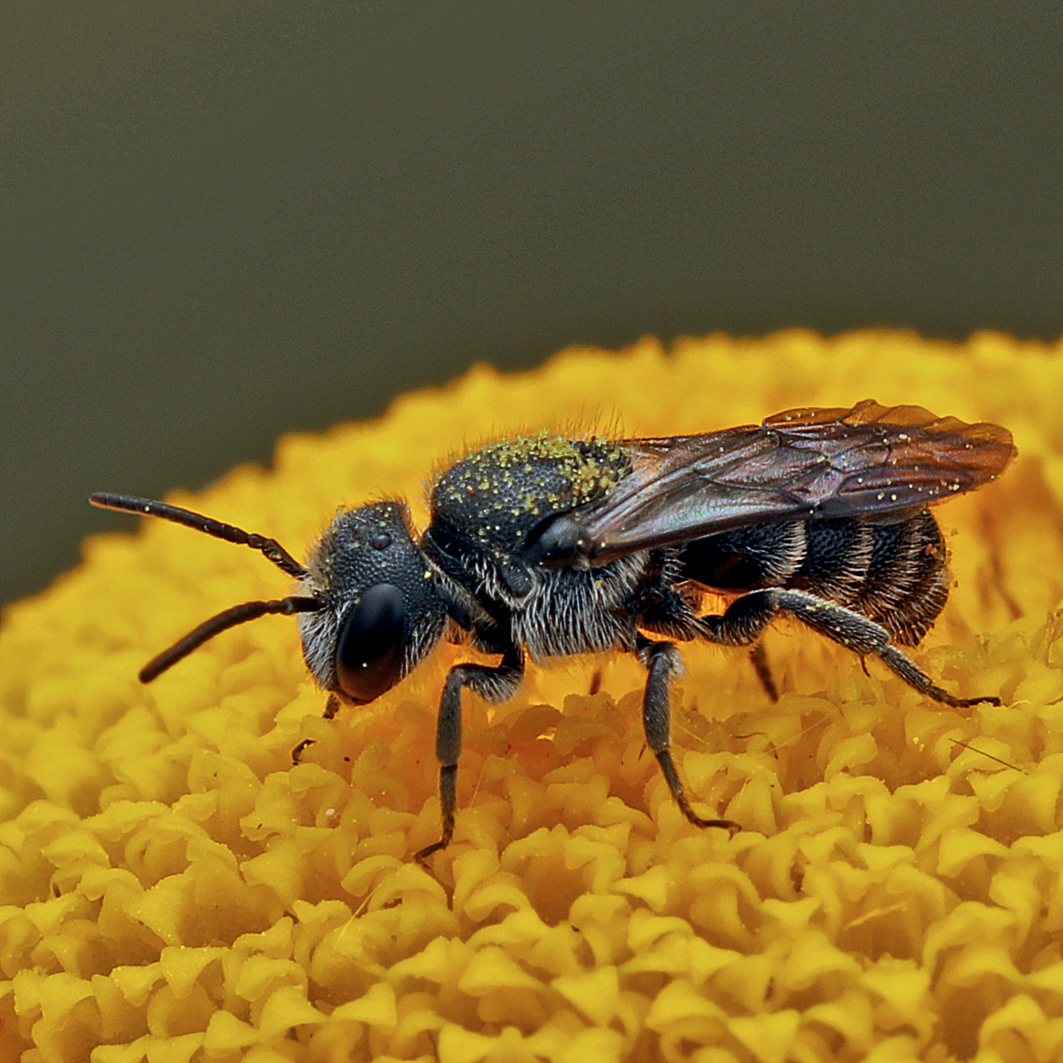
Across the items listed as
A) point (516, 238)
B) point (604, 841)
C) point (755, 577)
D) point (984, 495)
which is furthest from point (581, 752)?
point (516, 238)

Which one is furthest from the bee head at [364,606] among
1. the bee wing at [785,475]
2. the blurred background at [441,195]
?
the blurred background at [441,195]

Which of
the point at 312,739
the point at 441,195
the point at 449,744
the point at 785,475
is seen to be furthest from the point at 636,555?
the point at 441,195

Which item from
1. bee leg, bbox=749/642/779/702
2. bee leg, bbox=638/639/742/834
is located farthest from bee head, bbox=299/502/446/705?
bee leg, bbox=749/642/779/702

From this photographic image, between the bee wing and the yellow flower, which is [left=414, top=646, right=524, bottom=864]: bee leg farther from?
the bee wing

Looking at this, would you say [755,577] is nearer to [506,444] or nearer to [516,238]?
[506,444]

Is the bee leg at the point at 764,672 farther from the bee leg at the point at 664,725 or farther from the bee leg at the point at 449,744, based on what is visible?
the bee leg at the point at 449,744

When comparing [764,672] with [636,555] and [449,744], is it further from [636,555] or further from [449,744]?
[449,744]
